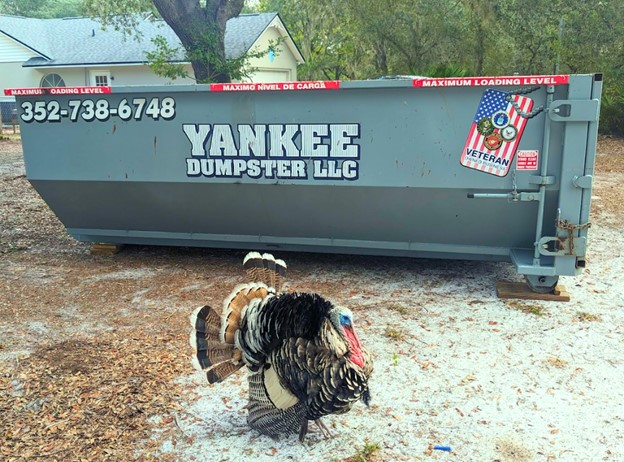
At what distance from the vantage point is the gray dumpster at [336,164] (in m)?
5.52

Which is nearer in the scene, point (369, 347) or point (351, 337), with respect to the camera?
point (351, 337)

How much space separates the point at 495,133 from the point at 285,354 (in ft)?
10.6

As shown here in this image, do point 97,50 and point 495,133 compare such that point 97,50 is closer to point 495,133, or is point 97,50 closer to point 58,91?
point 58,91

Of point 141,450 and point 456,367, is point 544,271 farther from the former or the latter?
point 141,450

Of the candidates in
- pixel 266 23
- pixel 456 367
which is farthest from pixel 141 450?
pixel 266 23

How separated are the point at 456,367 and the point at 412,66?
52.7 ft

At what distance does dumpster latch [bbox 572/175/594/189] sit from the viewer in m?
5.37

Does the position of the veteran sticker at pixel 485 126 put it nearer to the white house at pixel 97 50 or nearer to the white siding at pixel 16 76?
the white house at pixel 97 50

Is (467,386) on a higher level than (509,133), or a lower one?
lower

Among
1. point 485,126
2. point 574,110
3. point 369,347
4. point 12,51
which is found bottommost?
point 369,347

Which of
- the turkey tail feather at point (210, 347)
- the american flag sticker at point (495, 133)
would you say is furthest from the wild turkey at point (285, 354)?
the american flag sticker at point (495, 133)

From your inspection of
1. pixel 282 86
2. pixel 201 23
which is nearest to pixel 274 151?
pixel 282 86

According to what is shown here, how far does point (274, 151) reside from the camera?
6152 mm

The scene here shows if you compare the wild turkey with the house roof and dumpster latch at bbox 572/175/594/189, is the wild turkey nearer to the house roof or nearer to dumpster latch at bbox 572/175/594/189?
dumpster latch at bbox 572/175/594/189
